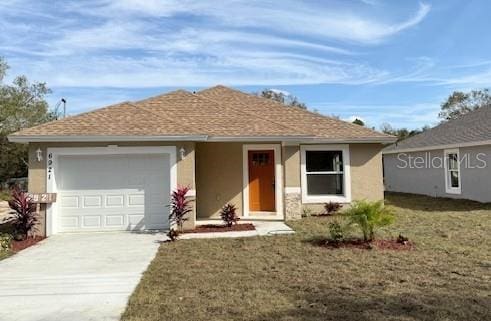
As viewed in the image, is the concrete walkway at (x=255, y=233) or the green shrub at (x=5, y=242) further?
the concrete walkway at (x=255, y=233)

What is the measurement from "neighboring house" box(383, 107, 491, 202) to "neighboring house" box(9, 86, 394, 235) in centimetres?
553

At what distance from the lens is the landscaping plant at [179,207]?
Result: 11.8 metres

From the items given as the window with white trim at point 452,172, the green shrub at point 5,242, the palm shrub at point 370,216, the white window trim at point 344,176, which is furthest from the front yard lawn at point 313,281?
the window with white trim at point 452,172

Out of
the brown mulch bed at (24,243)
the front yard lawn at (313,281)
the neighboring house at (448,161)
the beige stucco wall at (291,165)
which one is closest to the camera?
the front yard lawn at (313,281)

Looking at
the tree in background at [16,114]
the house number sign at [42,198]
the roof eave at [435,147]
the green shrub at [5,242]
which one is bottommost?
the green shrub at [5,242]

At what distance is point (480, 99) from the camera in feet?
160

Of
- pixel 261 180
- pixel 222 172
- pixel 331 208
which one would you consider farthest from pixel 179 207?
pixel 331 208

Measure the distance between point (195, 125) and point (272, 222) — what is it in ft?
12.7

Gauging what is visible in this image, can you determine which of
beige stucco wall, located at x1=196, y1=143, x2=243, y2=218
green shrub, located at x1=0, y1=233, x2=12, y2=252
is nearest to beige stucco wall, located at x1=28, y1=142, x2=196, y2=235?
green shrub, located at x1=0, y1=233, x2=12, y2=252

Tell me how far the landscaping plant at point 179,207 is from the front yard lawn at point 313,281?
140cm

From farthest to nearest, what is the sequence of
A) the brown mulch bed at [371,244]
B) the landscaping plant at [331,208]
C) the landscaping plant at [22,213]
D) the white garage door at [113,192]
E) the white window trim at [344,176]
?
the white window trim at [344,176] < the landscaping plant at [331,208] < the white garage door at [113,192] < the landscaping plant at [22,213] < the brown mulch bed at [371,244]

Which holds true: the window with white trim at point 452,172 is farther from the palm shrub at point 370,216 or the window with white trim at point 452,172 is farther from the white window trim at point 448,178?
the palm shrub at point 370,216

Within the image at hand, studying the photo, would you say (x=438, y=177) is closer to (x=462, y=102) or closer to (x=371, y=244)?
(x=371, y=244)

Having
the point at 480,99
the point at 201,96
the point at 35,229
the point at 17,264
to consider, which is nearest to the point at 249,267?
the point at 17,264
